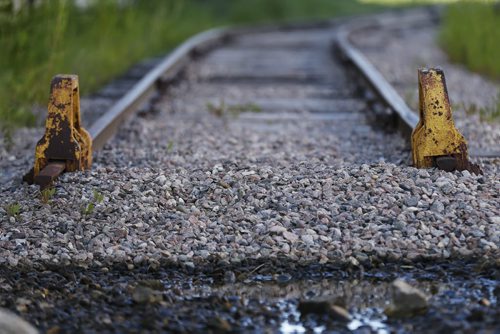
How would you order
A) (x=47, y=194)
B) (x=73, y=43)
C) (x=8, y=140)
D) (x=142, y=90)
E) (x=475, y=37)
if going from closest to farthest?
(x=47, y=194)
(x=8, y=140)
(x=142, y=90)
(x=73, y=43)
(x=475, y=37)

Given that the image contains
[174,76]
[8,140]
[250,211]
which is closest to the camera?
[250,211]

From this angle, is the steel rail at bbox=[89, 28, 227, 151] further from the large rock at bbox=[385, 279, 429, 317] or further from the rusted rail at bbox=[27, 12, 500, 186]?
the large rock at bbox=[385, 279, 429, 317]

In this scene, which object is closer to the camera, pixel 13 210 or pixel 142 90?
pixel 13 210

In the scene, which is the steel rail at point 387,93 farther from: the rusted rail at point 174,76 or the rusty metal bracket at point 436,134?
the rusty metal bracket at point 436,134

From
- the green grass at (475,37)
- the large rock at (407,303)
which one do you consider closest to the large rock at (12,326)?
the large rock at (407,303)

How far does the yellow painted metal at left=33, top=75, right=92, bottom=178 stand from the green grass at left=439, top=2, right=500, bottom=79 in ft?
15.6

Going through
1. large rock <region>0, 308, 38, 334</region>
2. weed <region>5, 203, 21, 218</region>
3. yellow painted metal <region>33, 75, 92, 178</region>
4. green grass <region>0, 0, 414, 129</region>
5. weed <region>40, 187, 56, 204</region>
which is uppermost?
green grass <region>0, 0, 414, 129</region>

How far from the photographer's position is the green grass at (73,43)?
620 cm

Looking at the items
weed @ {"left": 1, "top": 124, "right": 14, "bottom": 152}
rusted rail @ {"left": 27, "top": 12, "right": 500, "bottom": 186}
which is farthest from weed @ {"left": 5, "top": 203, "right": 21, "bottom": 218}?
weed @ {"left": 1, "top": 124, "right": 14, "bottom": 152}

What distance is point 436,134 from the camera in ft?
13.4

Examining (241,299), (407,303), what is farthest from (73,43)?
(407,303)

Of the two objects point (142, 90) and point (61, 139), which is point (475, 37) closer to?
point (142, 90)

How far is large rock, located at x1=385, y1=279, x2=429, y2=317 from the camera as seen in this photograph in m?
2.78

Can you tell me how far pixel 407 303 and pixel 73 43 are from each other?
591 centimetres
